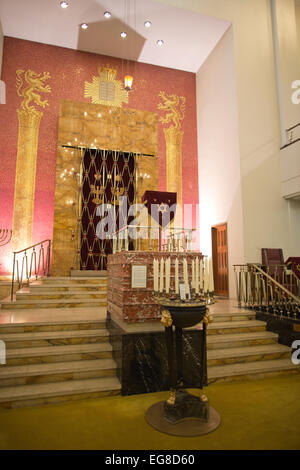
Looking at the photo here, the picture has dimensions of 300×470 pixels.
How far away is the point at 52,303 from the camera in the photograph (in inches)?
208

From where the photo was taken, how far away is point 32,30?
26.2ft

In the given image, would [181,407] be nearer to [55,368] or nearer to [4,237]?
[55,368]

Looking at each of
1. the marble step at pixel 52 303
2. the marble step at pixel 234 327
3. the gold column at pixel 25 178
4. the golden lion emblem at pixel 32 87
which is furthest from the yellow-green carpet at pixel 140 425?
the golden lion emblem at pixel 32 87

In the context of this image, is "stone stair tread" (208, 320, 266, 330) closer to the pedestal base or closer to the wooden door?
the pedestal base

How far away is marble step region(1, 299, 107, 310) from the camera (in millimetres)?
5078

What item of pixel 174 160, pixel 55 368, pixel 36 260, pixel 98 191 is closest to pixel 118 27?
pixel 174 160

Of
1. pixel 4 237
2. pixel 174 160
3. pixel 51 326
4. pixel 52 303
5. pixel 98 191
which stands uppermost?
pixel 174 160

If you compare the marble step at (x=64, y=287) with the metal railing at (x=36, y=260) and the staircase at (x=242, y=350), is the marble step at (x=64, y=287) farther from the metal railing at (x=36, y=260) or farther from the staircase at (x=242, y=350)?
the staircase at (x=242, y=350)

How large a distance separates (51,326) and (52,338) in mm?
289

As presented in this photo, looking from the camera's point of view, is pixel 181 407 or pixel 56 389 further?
pixel 56 389

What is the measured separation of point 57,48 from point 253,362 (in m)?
9.35

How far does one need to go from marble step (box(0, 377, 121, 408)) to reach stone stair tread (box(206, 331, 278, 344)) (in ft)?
5.03

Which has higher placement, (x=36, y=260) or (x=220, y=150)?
(x=220, y=150)

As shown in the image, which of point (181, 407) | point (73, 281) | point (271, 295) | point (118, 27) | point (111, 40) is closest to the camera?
point (181, 407)
